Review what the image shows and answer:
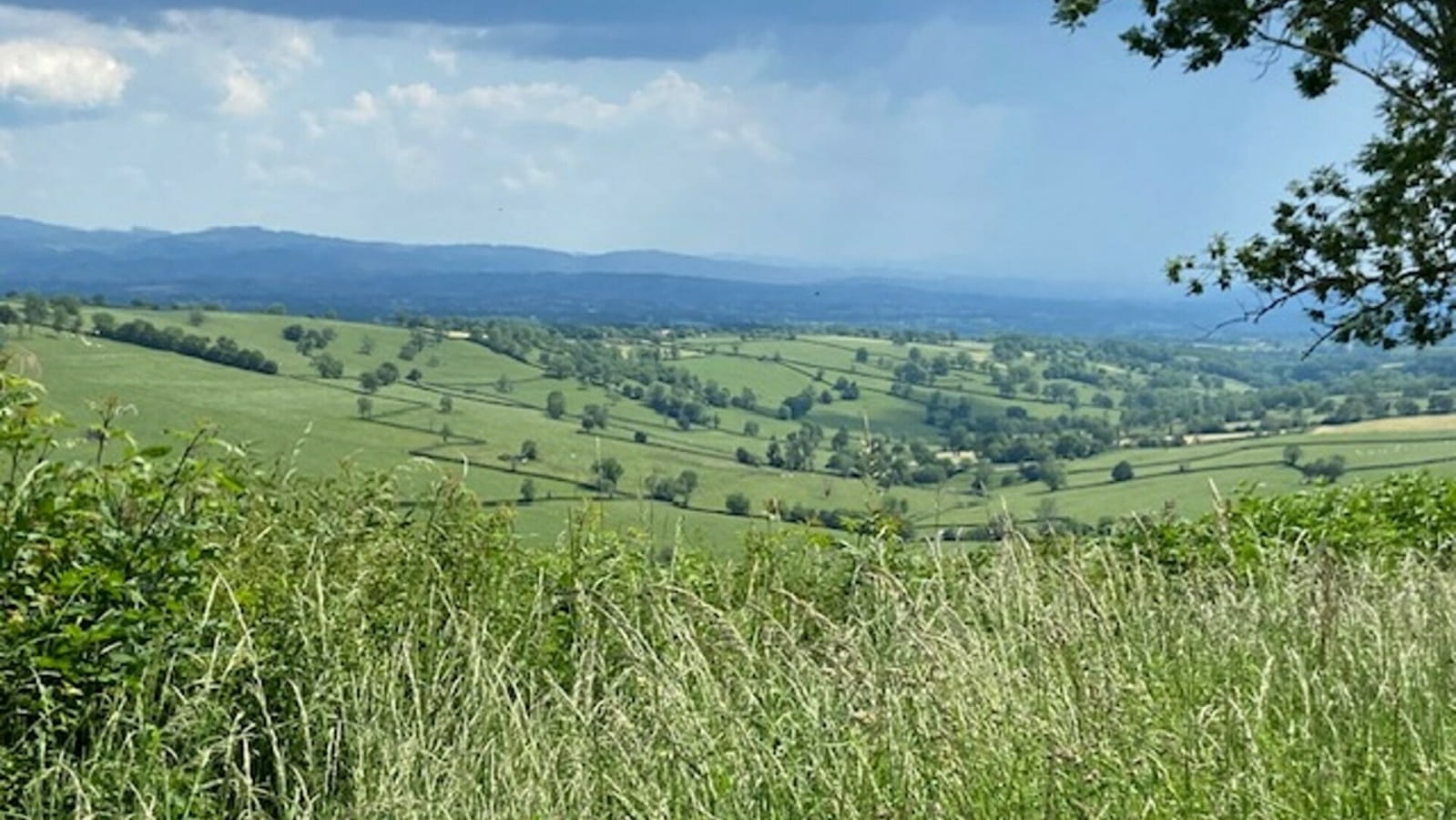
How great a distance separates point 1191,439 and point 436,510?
43.4 metres

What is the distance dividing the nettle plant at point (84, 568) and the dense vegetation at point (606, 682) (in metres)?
0.01

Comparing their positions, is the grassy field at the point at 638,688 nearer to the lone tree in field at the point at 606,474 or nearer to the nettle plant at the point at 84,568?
the nettle plant at the point at 84,568

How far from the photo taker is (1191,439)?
1818 inches

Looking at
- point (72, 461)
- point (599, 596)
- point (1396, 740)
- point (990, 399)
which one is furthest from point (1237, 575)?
point (990, 399)

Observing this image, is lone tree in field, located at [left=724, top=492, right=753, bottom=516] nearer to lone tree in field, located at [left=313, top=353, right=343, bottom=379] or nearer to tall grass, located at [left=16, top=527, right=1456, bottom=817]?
tall grass, located at [left=16, top=527, right=1456, bottom=817]

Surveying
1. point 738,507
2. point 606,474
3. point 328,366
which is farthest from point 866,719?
point 328,366

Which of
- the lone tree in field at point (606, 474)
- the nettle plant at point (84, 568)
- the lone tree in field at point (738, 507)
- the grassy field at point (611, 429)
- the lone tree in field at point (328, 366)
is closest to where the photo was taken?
the nettle plant at point (84, 568)

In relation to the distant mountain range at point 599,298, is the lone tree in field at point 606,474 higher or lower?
higher

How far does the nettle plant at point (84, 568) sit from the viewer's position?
443cm

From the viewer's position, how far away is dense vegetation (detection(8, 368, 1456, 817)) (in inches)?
143

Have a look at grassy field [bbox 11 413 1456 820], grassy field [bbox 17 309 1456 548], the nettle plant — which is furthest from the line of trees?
grassy field [bbox 11 413 1456 820]

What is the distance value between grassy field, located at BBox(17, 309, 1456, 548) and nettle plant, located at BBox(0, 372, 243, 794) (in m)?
0.51

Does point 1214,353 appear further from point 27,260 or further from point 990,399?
point 27,260

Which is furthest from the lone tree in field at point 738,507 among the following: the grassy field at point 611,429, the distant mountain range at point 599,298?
the distant mountain range at point 599,298
